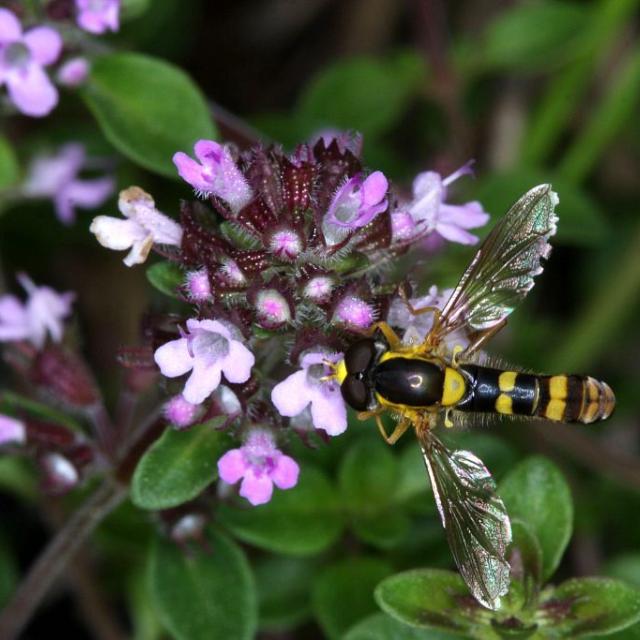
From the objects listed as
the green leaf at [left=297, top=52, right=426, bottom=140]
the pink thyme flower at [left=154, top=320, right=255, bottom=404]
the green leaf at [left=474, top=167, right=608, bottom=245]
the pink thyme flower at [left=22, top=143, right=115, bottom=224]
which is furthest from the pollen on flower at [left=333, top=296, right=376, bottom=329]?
the green leaf at [left=297, top=52, right=426, bottom=140]

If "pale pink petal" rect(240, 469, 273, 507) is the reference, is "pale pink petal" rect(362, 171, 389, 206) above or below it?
above

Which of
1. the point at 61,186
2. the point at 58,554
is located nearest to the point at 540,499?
the point at 58,554

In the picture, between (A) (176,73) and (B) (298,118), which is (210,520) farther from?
(B) (298,118)

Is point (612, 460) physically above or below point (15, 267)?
above

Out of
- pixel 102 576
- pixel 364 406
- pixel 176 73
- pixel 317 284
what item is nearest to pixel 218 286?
pixel 317 284

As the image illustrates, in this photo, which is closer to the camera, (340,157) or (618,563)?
(340,157)

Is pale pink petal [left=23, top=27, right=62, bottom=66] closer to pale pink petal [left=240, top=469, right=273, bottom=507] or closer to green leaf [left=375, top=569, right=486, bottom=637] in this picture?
pale pink petal [left=240, top=469, right=273, bottom=507]
